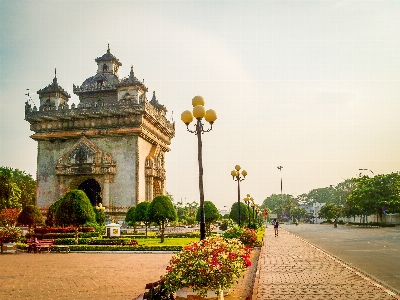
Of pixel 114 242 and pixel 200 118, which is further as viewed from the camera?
pixel 114 242

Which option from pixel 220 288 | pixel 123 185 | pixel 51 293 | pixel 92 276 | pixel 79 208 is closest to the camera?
pixel 220 288

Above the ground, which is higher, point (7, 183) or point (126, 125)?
point (126, 125)

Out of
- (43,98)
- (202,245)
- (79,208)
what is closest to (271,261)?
(202,245)

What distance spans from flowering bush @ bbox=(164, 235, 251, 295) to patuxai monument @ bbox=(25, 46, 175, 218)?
3752 cm

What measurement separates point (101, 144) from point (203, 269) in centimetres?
4194

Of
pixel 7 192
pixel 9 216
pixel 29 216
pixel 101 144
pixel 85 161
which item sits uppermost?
pixel 101 144

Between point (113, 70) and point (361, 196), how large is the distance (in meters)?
37.5

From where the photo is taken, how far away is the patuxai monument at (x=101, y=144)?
46.8 m

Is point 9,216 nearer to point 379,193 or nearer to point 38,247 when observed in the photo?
point 38,247

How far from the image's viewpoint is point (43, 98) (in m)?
52.5

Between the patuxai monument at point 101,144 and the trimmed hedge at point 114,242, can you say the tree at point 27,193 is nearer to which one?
the patuxai monument at point 101,144

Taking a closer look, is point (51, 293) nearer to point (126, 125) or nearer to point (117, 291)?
point (117, 291)

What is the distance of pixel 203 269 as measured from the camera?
841cm

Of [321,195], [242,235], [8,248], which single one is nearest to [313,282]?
[242,235]
